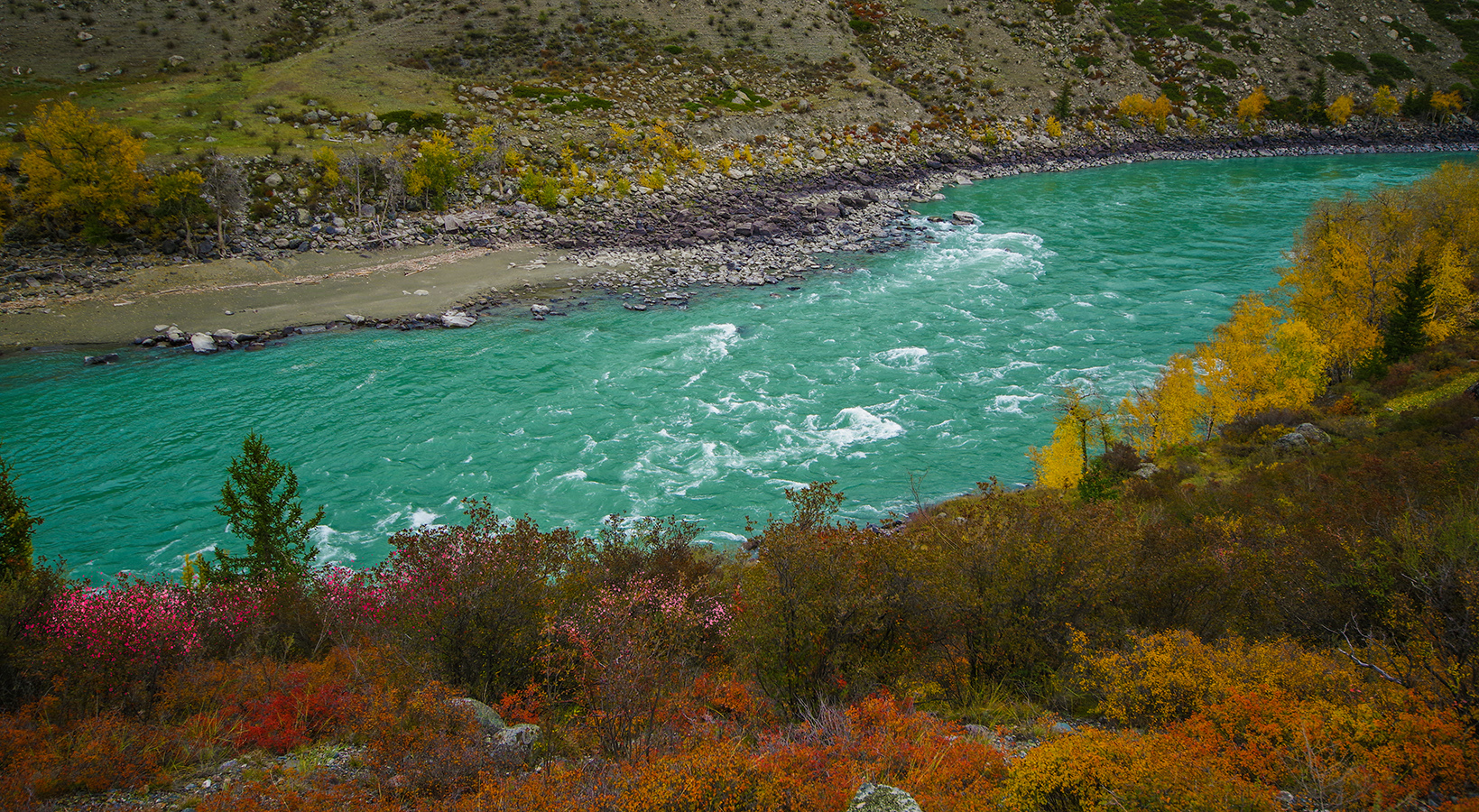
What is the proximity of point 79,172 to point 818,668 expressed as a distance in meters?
62.0

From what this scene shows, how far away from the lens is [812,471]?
31781mm

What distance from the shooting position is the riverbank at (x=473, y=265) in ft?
145

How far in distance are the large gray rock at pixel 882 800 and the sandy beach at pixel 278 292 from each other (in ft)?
147

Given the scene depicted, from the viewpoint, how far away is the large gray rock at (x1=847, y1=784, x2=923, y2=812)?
334 inches

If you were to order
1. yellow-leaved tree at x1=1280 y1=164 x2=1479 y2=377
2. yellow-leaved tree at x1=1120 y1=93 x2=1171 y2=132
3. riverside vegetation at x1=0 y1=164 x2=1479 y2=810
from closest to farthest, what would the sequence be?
riverside vegetation at x1=0 y1=164 x2=1479 y2=810
yellow-leaved tree at x1=1280 y1=164 x2=1479 y2=377
yellow-leaved tree at x1=1120 y1=93 x2=1171 y2=132

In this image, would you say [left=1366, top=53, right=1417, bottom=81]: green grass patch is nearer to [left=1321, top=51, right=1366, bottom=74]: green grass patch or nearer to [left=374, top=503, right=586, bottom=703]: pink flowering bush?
[left=1321, top=51, right=1366, bottom=74]: green grass patch

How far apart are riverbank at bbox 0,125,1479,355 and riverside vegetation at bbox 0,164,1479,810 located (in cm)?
Result: 2998

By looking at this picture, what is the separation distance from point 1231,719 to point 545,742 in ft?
32.3

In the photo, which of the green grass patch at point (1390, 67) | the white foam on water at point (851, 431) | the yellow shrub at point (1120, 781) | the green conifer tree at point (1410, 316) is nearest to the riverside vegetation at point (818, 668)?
the yellow shrub at point (1120, 781)

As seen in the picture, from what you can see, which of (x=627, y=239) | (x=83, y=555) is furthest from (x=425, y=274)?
(x=83, y=555)

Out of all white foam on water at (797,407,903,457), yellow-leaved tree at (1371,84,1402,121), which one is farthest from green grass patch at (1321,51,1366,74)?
white foam on water at (797,407,903,457)

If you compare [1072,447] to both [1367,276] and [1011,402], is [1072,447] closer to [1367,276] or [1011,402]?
[1011,402]

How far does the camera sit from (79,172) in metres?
49.1

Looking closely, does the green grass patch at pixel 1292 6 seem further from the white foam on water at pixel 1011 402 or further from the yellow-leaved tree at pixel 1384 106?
the white foam on water at pixel 1011 402
